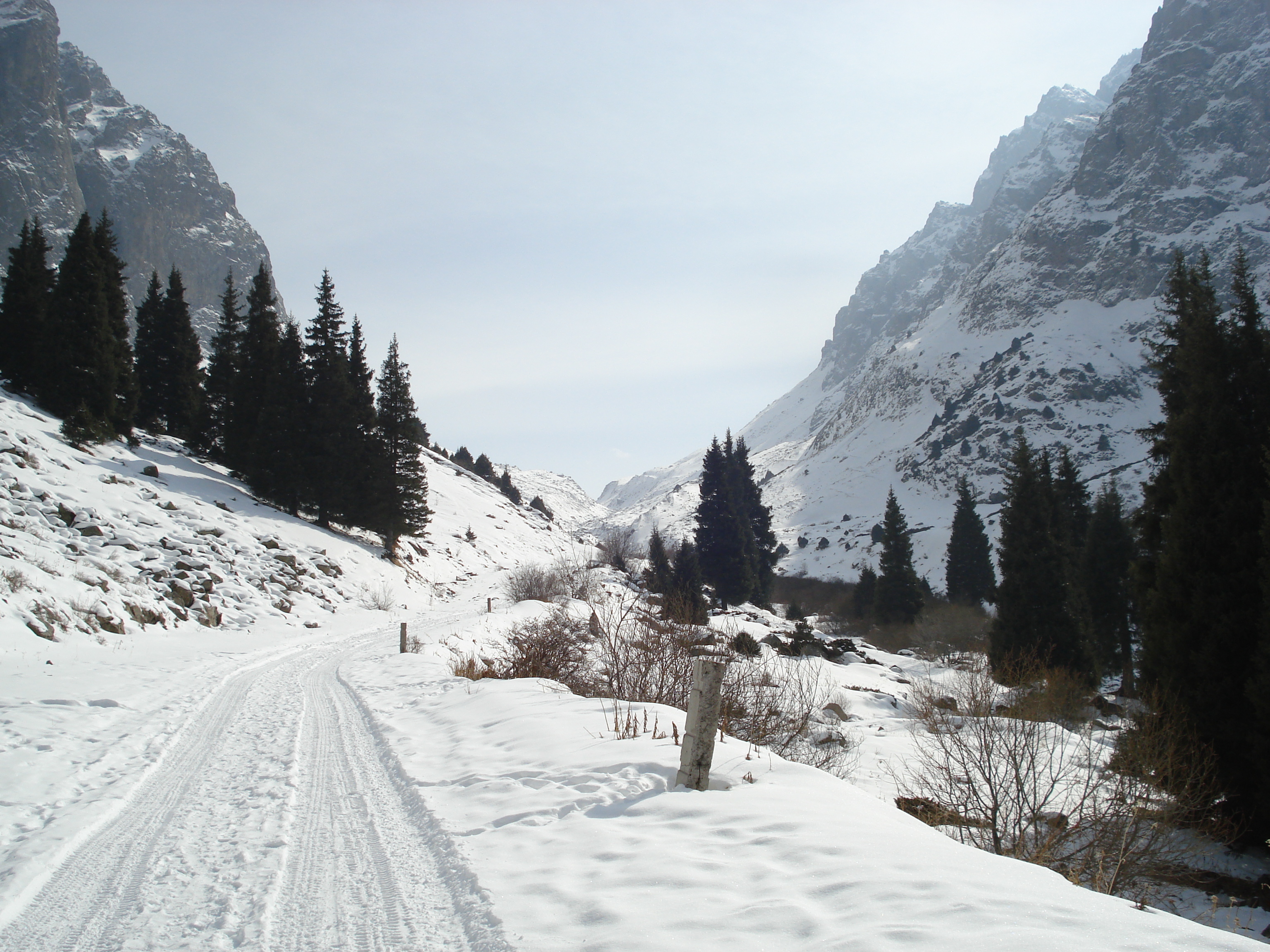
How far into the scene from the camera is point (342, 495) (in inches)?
1371

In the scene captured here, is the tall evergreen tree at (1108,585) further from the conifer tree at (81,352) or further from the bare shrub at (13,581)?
the conifer tree at (81,352)

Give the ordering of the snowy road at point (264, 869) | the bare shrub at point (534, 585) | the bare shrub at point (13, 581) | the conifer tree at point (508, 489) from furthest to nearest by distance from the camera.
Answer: the conifer tree at point (508, 489), the bare shrub at point (534, 585), the bare shrub at point (13, 581), the snowy road at point (264, 869)

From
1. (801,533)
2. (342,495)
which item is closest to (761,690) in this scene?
(342,495)

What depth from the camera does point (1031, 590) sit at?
26.2 meters

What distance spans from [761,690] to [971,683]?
3.08 metres

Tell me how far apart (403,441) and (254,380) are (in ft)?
29.3

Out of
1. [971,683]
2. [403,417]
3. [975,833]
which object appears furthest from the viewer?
[403,417]

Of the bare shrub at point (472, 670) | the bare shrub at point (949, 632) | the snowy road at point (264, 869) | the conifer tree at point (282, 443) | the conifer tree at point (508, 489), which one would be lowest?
the bare shrub at point (949, 632)

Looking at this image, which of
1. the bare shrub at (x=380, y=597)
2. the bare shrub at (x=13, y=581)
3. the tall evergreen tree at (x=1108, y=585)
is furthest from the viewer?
the tall evergreen tree at (x=1108, y=585)

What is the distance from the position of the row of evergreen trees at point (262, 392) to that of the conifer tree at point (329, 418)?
6cm

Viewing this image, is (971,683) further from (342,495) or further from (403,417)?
(403,417)

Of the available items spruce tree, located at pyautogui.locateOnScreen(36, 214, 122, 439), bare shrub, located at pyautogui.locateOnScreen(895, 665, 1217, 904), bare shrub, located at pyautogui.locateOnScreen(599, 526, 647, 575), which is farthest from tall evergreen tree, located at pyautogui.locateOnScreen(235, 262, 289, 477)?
bare shrub, located at pyautogui.locateOnScreen(895, 665, 1217, 904)

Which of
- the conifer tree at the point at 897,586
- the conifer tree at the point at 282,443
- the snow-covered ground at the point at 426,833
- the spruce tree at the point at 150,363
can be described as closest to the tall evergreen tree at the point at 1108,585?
the conifer tree at the point at 897,586

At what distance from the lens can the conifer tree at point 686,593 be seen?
12781mm
